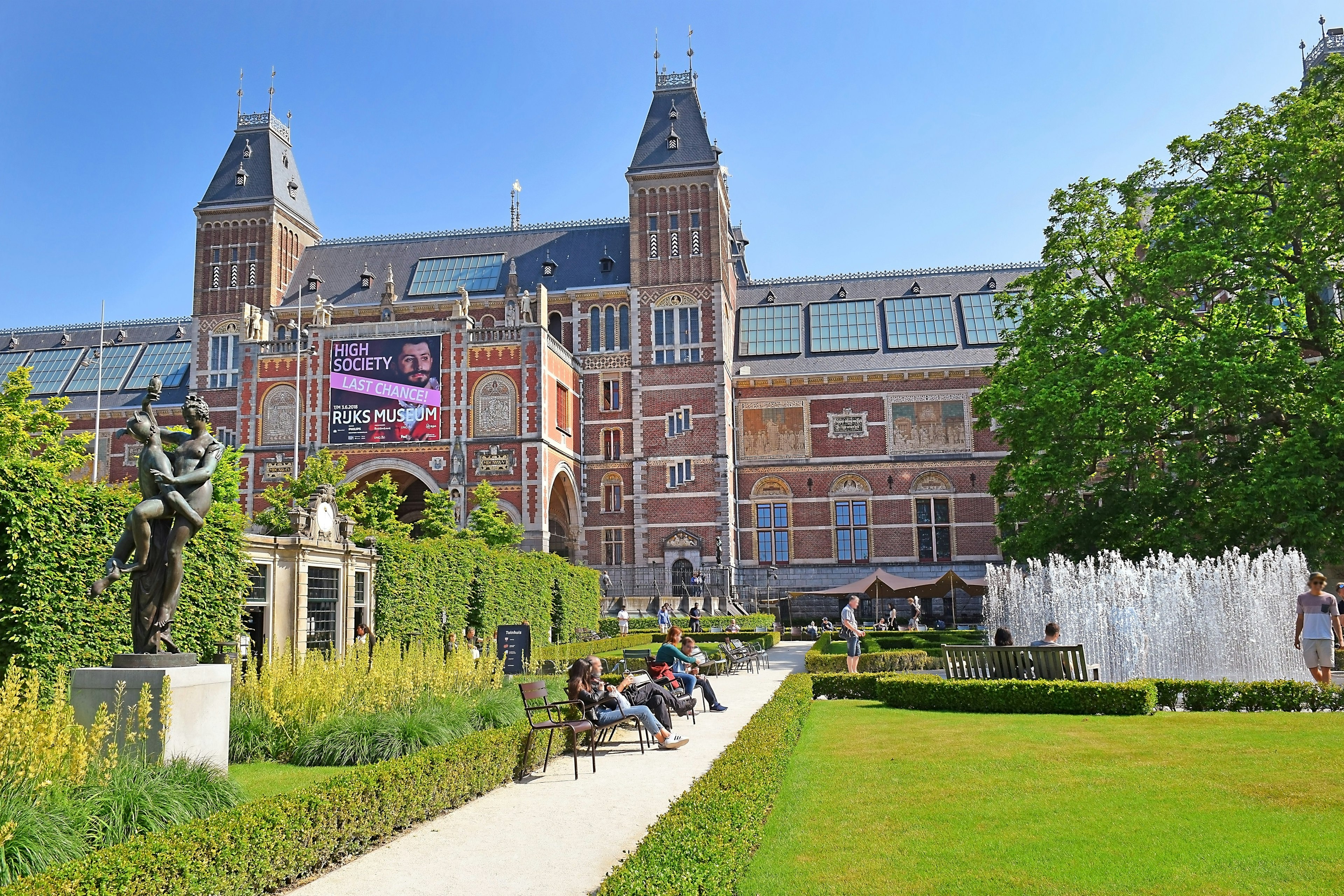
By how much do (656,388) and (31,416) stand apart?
2480cm

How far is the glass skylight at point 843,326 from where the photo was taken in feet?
160

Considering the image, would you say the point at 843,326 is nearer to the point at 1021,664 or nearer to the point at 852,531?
the point at 852,531

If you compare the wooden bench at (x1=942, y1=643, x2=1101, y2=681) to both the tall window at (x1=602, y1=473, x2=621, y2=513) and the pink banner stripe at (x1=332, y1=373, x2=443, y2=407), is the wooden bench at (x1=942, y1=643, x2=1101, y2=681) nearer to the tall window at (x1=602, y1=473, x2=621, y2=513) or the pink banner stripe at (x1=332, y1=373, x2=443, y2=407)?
the pink banner stripe at (x1=332, y1=373, x2=443, y2=407)

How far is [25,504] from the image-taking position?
1133cm

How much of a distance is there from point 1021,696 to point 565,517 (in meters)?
33.2

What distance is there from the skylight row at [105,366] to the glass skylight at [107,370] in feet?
0.08

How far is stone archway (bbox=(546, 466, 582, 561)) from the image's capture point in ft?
146

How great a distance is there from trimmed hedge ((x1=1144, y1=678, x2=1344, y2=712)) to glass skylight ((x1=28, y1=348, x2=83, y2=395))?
54.4 metres

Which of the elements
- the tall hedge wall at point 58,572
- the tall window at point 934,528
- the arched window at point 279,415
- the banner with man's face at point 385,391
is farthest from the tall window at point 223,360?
the tall hedge wall at point 58,572

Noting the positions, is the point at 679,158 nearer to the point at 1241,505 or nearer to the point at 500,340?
the point at 500,340

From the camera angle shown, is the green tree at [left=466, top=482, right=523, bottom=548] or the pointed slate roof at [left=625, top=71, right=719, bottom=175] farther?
the pointed slate roof at [left=625, top=71, right=719, bottom=175]

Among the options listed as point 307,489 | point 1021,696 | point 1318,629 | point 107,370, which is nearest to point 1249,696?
point 1318,629

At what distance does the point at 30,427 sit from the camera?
2964 centimetres

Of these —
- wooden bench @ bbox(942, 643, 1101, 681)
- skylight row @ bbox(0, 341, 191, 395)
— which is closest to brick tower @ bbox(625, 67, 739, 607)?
skylight row @ bbox(0, 341, 191, 395)
